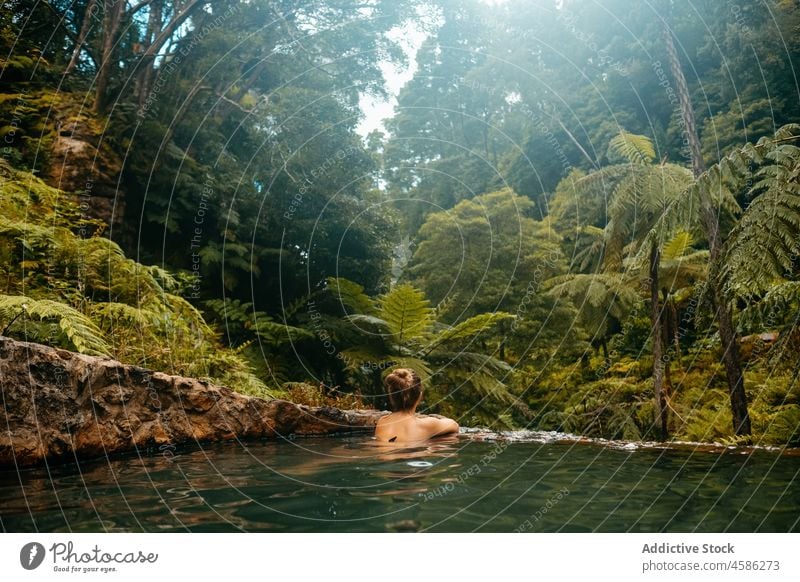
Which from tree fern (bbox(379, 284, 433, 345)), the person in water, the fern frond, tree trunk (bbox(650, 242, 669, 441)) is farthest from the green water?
tree fern (bbox(379, 284, 433, 345))

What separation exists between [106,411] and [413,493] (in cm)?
258

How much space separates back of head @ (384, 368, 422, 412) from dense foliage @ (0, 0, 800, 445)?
7.94 ft

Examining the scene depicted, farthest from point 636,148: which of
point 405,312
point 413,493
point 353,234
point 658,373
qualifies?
point 353,234

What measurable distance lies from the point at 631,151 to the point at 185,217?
7.45 m

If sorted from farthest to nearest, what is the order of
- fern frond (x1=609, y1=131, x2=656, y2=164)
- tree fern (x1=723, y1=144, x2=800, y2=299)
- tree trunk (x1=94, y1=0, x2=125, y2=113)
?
tree trunk (x1=94, y1=0, x2=125, y2=113)
fern frond (x1=609, y1=131, x2=656, y2=164)
tree fern (x1=723, y1=144, x2=800, y2=299)

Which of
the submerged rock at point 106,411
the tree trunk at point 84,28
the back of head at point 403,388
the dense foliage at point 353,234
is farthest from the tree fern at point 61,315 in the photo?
the tree trunk at point 84,28

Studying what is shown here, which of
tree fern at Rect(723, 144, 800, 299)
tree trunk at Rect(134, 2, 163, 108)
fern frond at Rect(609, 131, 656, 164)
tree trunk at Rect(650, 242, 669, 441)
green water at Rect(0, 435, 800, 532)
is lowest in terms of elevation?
green water at Rect(0, 435, 800, 532)

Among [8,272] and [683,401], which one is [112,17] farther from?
[683,401]

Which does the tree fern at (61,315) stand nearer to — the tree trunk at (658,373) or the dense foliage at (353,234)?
the dense foliage at (353,234)

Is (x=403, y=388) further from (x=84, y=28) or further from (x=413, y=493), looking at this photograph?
(x=84, y=28)

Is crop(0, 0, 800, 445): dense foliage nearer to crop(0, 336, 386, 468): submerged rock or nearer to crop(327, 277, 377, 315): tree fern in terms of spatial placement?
crop(327, 277, 377, 315): tree fern
